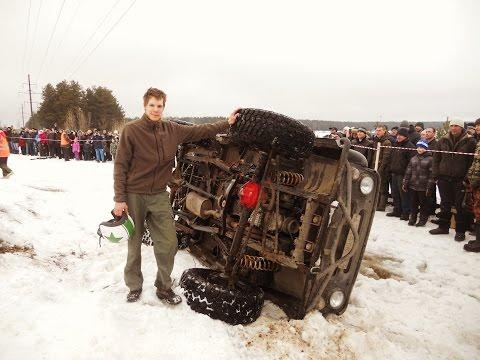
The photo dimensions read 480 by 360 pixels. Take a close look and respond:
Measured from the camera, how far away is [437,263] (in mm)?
5355

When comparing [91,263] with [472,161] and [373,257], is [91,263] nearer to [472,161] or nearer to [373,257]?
[373,257]

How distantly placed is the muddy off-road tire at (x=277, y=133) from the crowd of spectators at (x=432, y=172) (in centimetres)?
286

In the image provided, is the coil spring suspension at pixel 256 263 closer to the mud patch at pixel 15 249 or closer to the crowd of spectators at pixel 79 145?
the mud patch at pixel 15 249

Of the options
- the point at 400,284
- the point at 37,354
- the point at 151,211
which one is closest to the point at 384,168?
the point at 400,284

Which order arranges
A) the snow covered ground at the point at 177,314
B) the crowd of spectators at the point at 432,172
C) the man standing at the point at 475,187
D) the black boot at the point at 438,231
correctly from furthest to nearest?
the black boot at the point at 438,231 < the crowd of spectators at the point at 432,172 < the man standing at the point at 475,187 < the snow covered ground at the point at 177,314

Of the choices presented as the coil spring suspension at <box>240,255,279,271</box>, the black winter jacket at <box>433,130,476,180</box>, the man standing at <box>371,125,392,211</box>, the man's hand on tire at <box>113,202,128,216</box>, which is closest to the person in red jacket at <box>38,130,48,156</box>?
the man standing at <box>371,125,392,211</box>

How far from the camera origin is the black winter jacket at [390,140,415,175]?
8.16 metres

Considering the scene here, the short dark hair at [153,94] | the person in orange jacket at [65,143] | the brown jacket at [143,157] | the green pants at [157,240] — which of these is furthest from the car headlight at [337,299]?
Result: the person in orange jacket at [65,143]

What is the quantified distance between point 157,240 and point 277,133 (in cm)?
150

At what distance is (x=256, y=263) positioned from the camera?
3297mm

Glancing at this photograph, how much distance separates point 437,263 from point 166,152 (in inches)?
170

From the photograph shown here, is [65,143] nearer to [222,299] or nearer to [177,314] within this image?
[177,314]

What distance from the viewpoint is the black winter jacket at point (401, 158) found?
321 inches

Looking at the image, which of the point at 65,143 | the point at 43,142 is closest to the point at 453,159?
the point at 65,143
